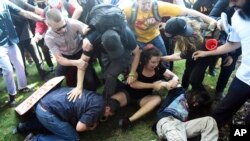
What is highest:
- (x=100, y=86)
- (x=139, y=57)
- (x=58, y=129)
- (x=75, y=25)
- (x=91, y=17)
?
(x=91, y=17)

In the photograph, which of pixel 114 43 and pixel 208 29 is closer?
pixel 114 43

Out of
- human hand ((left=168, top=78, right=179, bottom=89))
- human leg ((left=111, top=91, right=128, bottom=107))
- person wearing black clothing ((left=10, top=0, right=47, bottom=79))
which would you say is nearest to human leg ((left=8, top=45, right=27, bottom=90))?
person wearing black clothing ((left=10, top=0, right=47, bottom=79))

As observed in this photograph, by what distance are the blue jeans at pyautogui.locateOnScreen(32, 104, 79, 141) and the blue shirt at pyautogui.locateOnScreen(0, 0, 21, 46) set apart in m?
1.53

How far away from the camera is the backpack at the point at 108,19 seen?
332 cm

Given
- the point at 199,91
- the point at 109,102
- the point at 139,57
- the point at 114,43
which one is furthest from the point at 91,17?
the point at 199,91

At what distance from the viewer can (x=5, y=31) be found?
4.57 meters

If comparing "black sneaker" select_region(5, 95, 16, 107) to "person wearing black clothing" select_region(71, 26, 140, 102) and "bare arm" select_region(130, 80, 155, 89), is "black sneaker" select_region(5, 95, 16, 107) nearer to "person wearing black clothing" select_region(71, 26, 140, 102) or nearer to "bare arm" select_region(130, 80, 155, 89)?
"person wearing black clothing" select_region(71, 26, 140, 102)

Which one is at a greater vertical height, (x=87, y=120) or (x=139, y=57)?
(x=139, y=57)

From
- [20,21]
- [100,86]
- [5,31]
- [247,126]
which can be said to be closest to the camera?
[247,126]

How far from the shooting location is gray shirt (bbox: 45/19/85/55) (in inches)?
163

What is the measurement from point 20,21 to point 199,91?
3.33 meters

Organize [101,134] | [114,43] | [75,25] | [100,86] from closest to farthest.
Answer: [114,43]
[101,134]
[75,25]
[100,86]

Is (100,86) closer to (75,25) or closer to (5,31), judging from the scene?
(75,25)

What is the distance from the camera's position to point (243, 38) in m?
2.65
